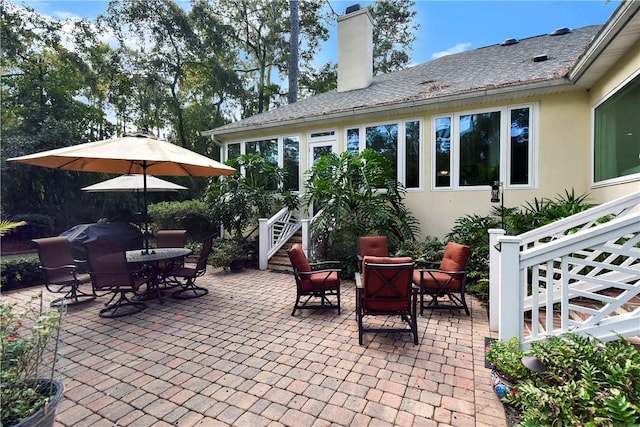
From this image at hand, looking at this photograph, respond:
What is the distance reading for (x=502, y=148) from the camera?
23.1 ft

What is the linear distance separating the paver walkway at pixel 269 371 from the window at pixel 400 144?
175 inches

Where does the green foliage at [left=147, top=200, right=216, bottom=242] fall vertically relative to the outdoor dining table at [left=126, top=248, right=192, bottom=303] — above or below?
above

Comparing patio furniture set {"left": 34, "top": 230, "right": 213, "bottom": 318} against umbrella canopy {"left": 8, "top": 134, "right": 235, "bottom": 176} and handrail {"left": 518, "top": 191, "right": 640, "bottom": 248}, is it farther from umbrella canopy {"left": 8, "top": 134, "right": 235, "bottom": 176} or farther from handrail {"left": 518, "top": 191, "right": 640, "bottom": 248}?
handrail {"left": 518, "top": 191, "right": 640, "bottom": 248}

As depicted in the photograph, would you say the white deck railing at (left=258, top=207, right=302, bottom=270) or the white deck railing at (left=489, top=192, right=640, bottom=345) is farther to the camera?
the white deck railing at (left=258, top=207, right=302, bottom=270)

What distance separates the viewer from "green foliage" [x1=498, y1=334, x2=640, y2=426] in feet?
6.16

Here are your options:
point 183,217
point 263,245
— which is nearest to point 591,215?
point 263,245

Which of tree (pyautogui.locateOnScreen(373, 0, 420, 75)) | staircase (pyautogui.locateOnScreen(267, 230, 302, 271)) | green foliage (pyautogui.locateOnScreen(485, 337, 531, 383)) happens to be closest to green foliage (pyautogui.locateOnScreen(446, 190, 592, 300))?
green foliage (pyautogui.locateOnScreen(485, 337, 531, 383))

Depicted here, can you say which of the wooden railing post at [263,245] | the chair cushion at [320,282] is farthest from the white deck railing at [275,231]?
the chair cushion at [320,282]

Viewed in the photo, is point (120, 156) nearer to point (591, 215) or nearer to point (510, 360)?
point (510, 360)

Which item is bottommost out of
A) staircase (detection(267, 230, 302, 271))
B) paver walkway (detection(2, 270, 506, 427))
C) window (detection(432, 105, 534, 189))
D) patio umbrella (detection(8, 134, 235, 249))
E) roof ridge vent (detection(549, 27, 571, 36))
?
paver walkway (detection(2, 270, 506, 427))

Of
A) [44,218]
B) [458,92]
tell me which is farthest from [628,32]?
[44,218]

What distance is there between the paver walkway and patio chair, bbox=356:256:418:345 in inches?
13.8

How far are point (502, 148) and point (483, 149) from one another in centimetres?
40

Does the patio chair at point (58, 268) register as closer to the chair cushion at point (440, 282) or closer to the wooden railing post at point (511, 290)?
the chair cushion at point (440, 282)
